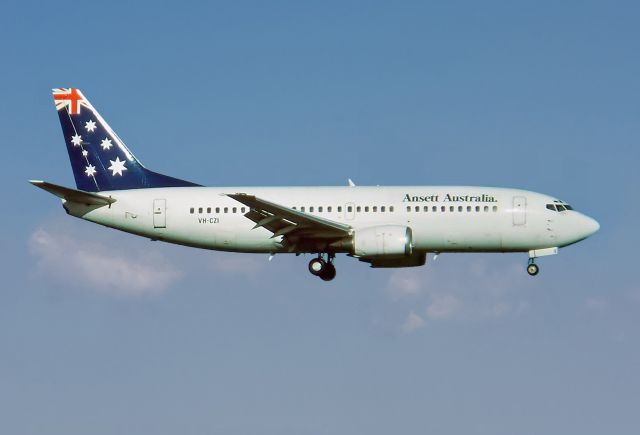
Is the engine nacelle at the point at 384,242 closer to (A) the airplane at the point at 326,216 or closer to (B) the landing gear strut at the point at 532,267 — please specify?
(A) the airplane at the point at 326,216

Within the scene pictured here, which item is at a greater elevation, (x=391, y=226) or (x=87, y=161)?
(x=87, y=161)

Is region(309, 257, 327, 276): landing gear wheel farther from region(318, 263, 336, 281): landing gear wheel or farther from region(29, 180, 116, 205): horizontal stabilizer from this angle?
region(29, 180, 116, 205): horizontal stabilizer

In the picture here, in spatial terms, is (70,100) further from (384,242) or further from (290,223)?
(384,242)

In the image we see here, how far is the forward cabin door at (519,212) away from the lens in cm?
4869

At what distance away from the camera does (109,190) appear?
55.0m

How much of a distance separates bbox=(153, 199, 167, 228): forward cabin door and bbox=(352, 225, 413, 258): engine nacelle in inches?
400

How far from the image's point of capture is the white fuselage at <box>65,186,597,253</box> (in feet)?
160

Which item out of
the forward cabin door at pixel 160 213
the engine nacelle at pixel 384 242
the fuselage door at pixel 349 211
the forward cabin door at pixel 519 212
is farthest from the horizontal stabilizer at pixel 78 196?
the forward cabin door at pixel 519 212

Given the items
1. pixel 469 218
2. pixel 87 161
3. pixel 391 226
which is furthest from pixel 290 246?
pixel 87 161

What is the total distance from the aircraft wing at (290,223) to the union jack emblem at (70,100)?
511 inches

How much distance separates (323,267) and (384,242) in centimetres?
442

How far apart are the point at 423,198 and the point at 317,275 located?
6.57 m

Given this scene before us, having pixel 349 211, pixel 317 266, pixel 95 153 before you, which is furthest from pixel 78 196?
pixel 349 211

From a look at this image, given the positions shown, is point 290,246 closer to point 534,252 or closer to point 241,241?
point 241,241
